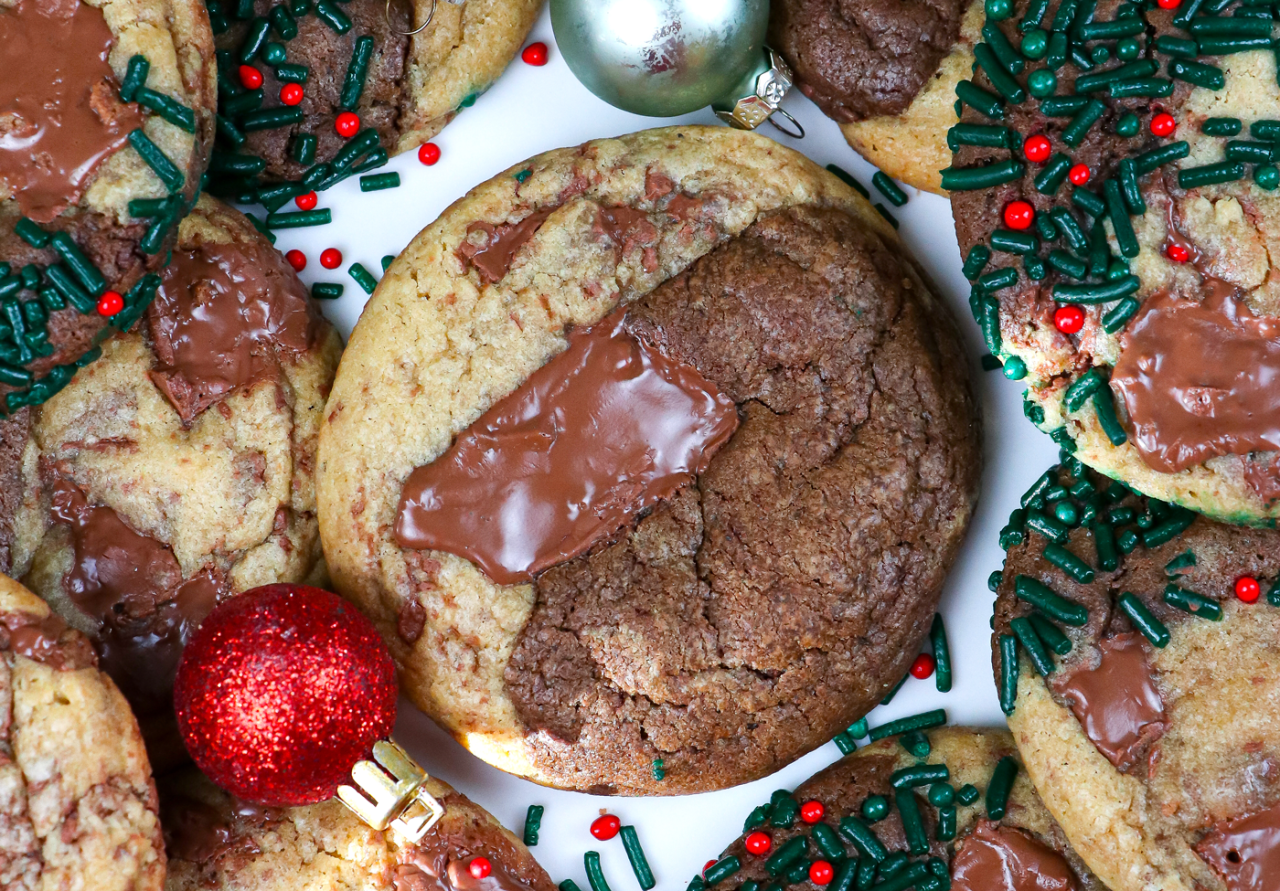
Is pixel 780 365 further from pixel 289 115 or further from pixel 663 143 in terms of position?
pixel 289 115

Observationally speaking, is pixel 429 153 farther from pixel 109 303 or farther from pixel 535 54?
pixel 109 303

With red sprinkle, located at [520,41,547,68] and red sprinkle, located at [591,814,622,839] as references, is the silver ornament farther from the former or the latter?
red sprinkle, located at [591,814,622,839]

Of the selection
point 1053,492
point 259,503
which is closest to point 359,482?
point 259,503

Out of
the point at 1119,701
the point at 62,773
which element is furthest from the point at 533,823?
the point at 1119,701

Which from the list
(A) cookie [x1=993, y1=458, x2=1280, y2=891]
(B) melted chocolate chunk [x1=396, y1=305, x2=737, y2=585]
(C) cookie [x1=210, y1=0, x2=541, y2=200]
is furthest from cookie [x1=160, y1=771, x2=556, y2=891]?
(C) cookie [x1=210, y1=0, x2=541, y2=200]

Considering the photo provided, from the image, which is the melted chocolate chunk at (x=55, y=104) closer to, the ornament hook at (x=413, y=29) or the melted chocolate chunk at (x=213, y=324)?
the melted chocolate chunk at (x=213, y=324)

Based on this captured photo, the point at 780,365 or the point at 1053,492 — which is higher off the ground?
the point at 780,365
